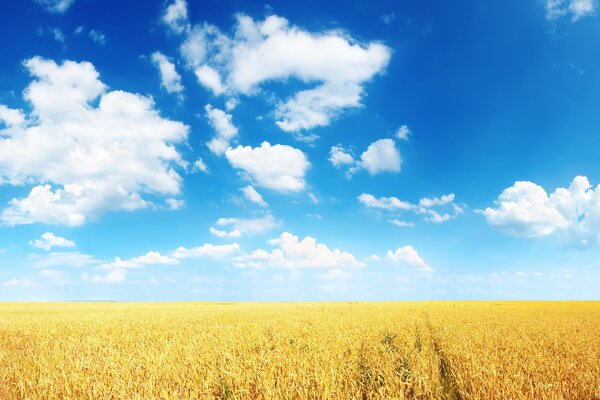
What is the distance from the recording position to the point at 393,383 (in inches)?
257

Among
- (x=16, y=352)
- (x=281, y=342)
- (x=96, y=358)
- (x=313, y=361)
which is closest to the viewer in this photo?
(x=313, y=361)

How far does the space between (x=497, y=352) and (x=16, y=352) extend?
42.0ft

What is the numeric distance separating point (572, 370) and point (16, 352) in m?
13.7

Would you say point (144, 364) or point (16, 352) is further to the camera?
point (16, 352)

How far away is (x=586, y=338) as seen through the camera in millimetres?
13469

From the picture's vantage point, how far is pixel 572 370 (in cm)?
762

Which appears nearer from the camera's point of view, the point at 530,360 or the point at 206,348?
the point at 530,360

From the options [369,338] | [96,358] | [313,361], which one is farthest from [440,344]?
[96,358]

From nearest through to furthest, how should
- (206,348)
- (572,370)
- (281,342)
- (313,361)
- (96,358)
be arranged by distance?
(572,370) < (313,361) < (96,358) < (206,348) < (281,342)

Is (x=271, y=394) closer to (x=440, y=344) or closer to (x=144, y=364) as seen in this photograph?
(x=144, y=364)

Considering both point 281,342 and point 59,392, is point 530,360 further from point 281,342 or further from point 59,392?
point 59,392

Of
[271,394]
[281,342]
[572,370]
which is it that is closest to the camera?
[271,394]

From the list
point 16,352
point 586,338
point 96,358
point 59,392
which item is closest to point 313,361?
point 59,392

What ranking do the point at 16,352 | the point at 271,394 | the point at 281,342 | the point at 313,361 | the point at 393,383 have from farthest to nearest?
1. the point at 281,342
2. the point at 16,352
3. the point at 313,361
4. the point at 393,383
5. the point at 271,394
